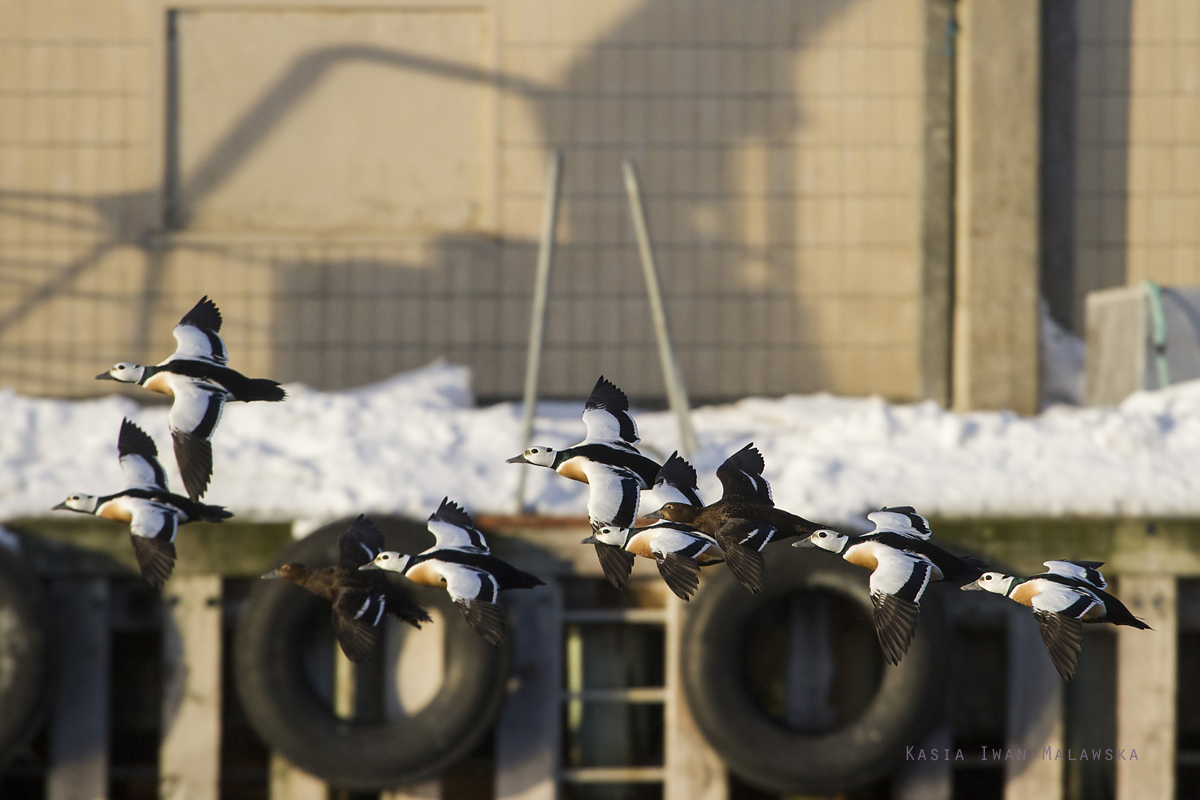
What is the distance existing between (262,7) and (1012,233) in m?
5.54

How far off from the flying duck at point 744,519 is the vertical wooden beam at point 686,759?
314cm

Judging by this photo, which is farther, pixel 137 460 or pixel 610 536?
pixel 137 460

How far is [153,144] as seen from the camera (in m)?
7.92

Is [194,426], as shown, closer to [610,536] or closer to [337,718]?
[610,536]

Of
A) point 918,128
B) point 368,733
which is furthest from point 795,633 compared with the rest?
point 918,128

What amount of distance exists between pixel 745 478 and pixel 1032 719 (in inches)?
151

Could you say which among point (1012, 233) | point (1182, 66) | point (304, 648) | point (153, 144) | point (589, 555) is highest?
point (1182, 66)

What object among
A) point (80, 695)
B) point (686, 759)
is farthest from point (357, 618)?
point (80, 695)

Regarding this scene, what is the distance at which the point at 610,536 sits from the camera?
1.76 meters

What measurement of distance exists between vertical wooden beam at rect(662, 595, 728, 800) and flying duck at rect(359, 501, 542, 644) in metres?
3.16

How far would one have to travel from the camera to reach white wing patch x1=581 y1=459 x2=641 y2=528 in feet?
5.87

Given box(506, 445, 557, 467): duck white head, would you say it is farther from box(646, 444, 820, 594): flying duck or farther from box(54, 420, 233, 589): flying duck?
box(54, 420, 233, 589): flying duck

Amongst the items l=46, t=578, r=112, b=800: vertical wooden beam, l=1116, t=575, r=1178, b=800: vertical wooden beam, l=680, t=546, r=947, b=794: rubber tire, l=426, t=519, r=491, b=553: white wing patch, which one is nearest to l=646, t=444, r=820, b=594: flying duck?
l=426, t=519, r=491, b=553: white wing patch

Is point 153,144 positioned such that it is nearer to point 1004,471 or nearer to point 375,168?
point 375,168
